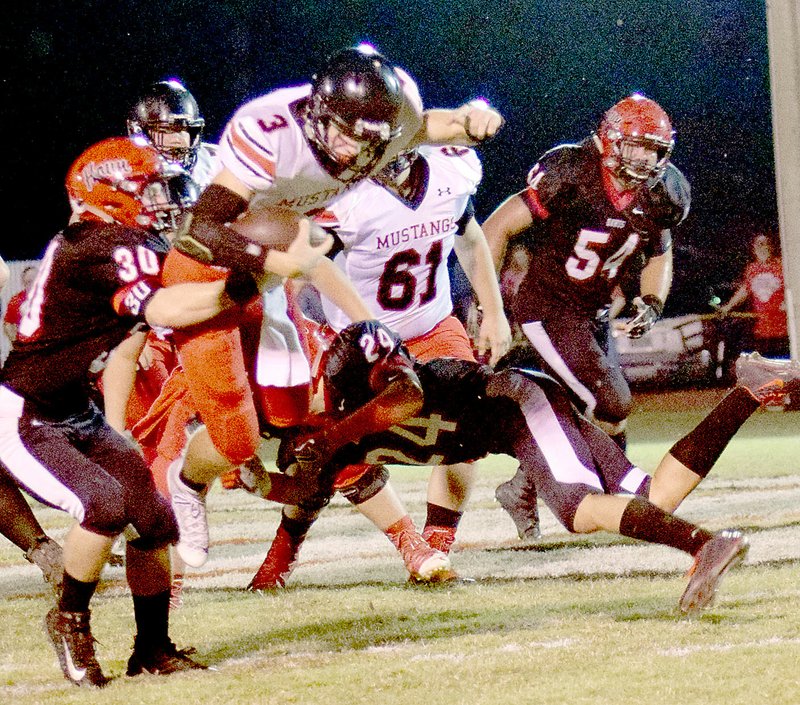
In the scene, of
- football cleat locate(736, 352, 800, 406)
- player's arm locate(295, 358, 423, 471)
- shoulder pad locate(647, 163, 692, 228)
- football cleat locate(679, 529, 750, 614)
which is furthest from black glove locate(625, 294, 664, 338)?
football cleat locate(679, 529, 750, 614)

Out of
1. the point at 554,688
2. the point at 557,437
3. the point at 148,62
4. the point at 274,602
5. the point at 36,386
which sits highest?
the point at 148,62

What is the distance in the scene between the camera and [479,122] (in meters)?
3.69

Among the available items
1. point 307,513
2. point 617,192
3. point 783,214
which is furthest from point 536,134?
point 307,513

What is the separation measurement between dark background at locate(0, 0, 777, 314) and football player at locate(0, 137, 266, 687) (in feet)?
43.4

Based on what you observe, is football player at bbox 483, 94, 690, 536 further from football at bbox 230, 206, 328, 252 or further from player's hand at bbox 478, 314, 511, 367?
football at bbox 230, 206, 328, 252

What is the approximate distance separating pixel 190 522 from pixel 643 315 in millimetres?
2315

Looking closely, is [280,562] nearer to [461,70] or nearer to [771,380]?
[771,380]

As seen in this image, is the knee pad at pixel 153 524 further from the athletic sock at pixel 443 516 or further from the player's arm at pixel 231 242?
the athletic sock at pixel 443 516

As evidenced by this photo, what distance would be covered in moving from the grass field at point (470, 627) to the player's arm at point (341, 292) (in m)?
0.95

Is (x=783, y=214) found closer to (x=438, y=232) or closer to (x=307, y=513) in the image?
(x=438, y=232)

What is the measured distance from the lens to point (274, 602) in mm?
4176

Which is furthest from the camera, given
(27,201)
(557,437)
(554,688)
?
(27,201)

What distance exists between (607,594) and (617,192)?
2.22 meters

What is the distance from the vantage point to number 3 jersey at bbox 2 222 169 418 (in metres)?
3.36
